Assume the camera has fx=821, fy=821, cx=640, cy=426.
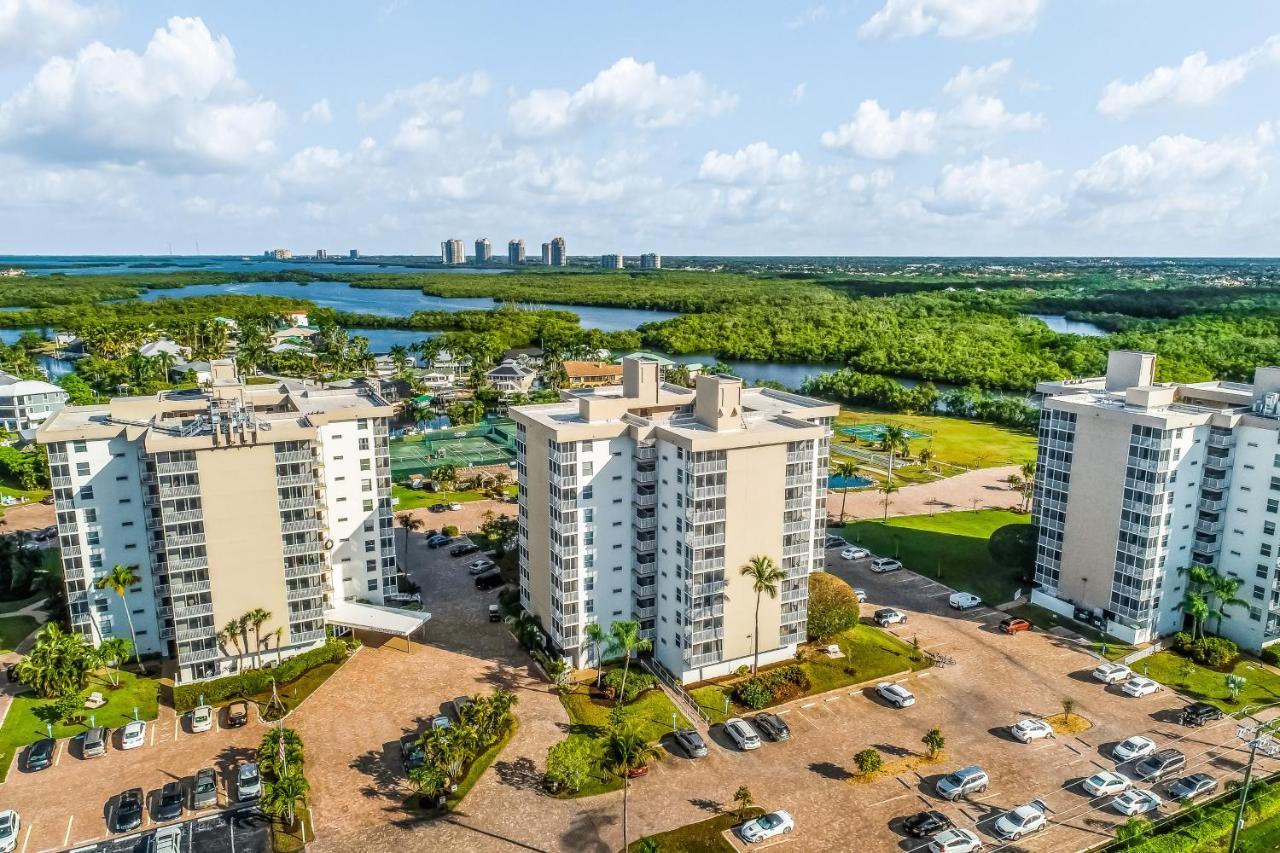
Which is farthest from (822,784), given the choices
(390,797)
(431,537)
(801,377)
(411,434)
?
(801,377)

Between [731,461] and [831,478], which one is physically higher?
[731,461]

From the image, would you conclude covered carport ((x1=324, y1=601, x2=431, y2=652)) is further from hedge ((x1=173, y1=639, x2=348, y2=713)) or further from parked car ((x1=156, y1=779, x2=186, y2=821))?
parked car ((x1=156, y1=779, x2=186, y2=821))

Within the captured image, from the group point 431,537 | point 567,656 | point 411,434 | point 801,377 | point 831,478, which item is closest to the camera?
point 567,656

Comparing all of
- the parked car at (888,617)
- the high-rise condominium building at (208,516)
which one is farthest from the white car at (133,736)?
the parked car at (888,617)

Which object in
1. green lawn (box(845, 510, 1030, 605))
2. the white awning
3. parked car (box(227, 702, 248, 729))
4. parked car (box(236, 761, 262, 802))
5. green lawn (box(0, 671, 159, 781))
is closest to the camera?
parked car (box(236, 761, 262, 802))

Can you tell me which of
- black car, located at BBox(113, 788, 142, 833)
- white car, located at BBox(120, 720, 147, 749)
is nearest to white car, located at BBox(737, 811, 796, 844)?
black car, located at BBox(113, 788, 142, 833)

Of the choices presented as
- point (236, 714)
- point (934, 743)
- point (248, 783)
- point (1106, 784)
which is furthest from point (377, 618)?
point (1106, 784)

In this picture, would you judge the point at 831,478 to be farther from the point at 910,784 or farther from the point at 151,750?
the point at 151,750

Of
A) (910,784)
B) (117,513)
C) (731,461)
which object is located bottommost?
(910,784)
